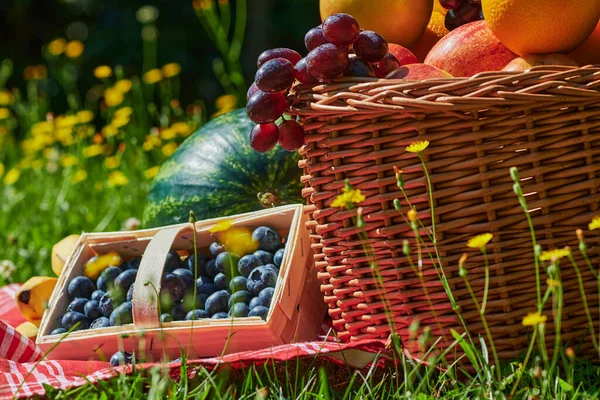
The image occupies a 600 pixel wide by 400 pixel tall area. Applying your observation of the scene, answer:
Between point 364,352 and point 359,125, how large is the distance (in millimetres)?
432

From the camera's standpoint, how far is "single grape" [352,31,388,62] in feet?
5.23

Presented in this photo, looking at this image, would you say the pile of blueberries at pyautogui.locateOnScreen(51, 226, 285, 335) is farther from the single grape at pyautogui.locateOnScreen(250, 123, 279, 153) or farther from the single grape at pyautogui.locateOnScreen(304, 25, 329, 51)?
the single grape at pyautogui.locateOnScreen(304, 25, 329, 51)

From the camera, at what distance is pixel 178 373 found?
158 centimetres

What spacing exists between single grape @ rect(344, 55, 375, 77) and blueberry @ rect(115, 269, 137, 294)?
0.71 metres

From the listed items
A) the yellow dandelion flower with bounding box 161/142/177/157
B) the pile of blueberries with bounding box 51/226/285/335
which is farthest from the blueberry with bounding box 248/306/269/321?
the yellow dandelion flower with bounding box 161/142/177/157

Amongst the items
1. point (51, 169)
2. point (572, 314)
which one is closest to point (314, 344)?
point (572, 314)

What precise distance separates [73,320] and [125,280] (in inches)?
5.7

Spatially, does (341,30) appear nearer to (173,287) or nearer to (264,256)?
(264,256)

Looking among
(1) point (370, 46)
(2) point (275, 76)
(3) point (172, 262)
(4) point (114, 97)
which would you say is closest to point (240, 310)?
(3) point (172, 262)

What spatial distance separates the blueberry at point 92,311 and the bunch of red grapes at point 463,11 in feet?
3.49

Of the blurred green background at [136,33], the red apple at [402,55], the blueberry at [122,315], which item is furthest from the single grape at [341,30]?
the blurred green background at [136,33]

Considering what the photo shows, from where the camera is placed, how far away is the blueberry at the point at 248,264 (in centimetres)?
185

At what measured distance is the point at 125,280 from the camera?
1904 millimetres

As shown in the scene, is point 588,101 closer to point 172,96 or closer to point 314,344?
point 314,344
